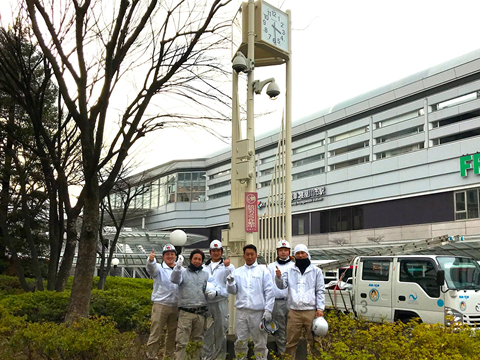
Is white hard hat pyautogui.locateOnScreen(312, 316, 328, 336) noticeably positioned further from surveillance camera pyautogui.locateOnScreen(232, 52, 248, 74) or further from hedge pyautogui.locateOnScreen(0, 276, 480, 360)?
surveillance camera pyautogui.locateOnScreen(232, 52, 248, 74)

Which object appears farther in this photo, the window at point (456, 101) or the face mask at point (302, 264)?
the window at point (456, 101)

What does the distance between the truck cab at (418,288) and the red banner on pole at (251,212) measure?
10.6 ft

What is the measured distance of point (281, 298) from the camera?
7.42 m

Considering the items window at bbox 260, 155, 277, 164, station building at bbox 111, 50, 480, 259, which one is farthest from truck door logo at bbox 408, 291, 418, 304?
window at bbox 260, 155, 277, 164

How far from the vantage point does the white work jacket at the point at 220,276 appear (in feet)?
22.4

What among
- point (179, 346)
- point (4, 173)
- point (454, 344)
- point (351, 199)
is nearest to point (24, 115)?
point (4, 173)

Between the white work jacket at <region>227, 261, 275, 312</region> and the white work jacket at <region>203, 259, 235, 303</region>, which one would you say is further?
the white work jacket at <region>203, 259, 235, 303</region>

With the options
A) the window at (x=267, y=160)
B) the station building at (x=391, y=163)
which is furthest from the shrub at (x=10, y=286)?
the window at (x=267, y=160)

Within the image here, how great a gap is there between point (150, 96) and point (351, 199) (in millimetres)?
30405

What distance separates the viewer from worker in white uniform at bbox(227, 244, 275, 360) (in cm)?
625

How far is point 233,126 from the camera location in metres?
8.49

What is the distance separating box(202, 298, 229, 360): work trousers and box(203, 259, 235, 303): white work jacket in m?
0.13

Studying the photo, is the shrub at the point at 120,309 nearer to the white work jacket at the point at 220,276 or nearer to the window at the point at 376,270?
the white work jacket at the point at 220,276

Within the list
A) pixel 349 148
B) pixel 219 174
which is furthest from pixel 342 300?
pixel 219 174
